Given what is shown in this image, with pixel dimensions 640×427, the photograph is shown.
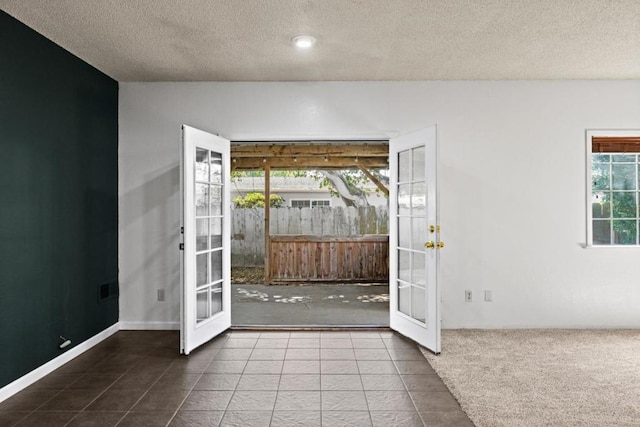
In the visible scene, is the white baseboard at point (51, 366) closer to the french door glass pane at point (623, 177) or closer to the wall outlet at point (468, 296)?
the wall outlet at point (468, 296)

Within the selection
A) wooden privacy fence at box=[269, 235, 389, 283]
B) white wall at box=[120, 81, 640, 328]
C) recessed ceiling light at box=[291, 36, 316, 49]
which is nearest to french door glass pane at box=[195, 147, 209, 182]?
white wall at box=[120, 81, 640, 328]

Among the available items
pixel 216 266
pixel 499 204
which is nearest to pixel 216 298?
pixel 216 266

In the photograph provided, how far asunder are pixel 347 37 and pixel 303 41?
1.17ft

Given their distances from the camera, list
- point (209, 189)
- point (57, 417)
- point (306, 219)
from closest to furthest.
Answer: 1. point (57, 417)
2. point (209, 189)
3. point (306, 219)

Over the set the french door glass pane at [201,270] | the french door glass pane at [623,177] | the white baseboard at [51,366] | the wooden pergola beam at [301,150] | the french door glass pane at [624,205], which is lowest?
the white baseboard at [51,366]

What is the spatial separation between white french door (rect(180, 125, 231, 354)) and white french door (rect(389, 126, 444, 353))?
5.72 ft

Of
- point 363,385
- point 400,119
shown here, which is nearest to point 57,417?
point 363,385

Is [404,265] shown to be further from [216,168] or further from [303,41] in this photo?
[303,41]

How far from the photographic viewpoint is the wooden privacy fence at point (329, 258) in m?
8.76

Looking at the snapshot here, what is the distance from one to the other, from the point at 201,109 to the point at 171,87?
0.40 m

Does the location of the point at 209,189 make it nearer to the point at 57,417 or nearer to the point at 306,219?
the point at 57,417

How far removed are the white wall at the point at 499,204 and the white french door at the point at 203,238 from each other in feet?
1.78

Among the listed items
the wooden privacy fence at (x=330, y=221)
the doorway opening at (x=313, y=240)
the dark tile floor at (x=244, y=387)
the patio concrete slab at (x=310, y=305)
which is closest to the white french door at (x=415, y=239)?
the dark tile floor at (x=244, y=387)

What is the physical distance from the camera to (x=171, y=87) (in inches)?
190
